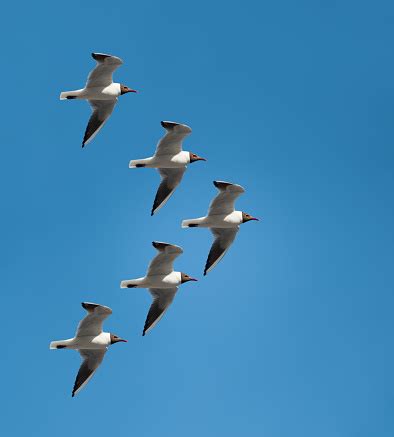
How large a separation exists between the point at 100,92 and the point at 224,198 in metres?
6.81

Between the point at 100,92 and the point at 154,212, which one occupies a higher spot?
the point at 100,92

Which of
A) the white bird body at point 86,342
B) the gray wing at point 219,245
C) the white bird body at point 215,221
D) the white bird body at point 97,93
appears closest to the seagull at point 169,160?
the white bird body at point 215,221

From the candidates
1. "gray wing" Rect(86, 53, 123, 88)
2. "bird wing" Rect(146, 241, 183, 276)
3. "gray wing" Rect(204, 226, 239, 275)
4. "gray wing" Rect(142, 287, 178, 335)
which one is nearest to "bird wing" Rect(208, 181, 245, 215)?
"gray wing" Rect(204, 226, 239, 275)

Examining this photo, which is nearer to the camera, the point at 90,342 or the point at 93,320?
the point at 93,320

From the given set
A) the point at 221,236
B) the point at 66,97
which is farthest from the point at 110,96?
the point at 221,236

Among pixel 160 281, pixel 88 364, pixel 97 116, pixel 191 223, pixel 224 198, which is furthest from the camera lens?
pixel 191 223

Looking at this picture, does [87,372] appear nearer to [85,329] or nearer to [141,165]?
[85,329]

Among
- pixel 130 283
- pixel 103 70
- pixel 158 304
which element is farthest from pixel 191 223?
pixel 103 70

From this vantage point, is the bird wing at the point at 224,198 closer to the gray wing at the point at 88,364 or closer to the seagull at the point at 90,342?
the seagull at the point at 90,342

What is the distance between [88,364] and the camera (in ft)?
266

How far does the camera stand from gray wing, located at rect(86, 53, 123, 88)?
7981 centimetres

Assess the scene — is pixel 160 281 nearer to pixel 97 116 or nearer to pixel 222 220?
pixel 222 220

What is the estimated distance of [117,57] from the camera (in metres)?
80.0

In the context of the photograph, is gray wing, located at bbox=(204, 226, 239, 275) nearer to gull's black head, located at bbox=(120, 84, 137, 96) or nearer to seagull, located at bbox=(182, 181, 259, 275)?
seagull, located at bbox=(182, 181, 259, 275)
